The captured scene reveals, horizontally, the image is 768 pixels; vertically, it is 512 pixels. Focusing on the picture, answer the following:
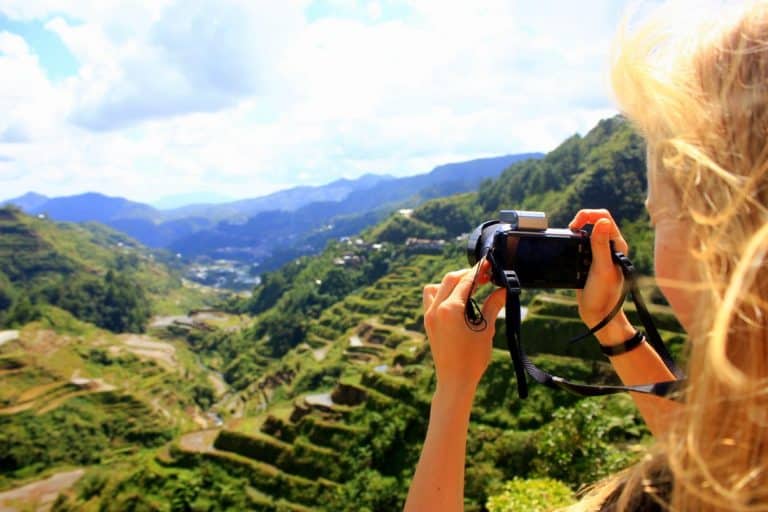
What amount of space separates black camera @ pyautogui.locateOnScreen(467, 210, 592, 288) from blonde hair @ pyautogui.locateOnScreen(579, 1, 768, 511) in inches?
22.0

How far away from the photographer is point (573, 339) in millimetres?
1381

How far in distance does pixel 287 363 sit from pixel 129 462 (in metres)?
13.1

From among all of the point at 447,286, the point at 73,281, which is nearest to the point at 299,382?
the point at 447,286

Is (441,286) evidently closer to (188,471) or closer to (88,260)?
(188,471)

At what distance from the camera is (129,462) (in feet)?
116

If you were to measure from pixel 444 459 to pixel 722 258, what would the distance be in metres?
0.64

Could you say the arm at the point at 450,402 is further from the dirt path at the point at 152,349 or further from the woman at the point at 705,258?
the dirt path at the point at 152,349

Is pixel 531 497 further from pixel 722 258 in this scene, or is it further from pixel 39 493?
pixel 39 493

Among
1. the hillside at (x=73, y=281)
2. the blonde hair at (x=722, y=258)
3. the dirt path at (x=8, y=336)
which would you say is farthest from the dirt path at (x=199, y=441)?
the hillside at (x=73, y=281)

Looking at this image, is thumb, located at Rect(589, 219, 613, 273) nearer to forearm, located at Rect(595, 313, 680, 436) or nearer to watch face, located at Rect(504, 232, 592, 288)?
watch face, located at Rect(504, 232, 592, 288)

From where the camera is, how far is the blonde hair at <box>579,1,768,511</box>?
2.76 ft

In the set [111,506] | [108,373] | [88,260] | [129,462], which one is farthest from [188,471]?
[88,260]

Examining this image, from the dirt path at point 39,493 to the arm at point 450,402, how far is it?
3473cm

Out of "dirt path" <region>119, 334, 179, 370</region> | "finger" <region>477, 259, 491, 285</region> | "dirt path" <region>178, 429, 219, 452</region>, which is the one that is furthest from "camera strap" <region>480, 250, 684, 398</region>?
"dirt path" <region>119, 334, 179, 370</region>
